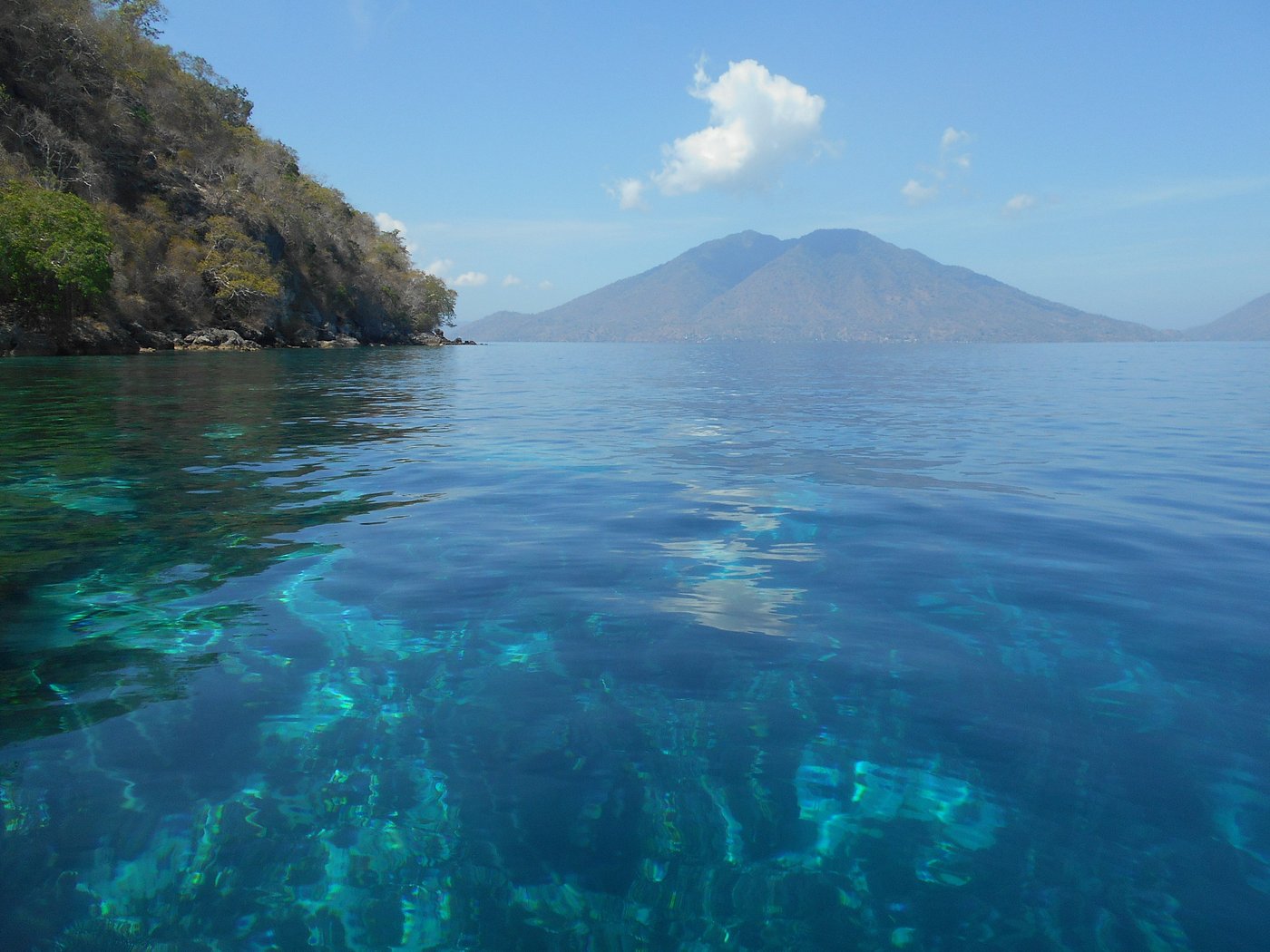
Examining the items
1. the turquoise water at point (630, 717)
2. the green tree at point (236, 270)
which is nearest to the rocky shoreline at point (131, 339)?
the green tree at point (236, 270)

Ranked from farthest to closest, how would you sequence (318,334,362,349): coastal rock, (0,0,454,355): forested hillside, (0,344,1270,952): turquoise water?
(318,334,362,349): coastal rock → (0,0,454,355): forested hillside → (0,344,1270,952): turquoise water

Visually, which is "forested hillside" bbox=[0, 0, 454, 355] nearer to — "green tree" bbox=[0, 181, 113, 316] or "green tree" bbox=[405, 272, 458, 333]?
"green tree" bbox=[0, 181, 113, 316]

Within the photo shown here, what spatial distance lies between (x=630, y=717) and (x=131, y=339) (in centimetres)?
5479

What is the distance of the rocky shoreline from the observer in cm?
4076

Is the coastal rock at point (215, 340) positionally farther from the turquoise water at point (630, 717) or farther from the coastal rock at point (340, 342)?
the turquoise water at point (630, 717)

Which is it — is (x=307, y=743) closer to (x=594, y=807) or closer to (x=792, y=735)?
(x=594, y=807)

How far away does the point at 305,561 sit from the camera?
7.29 metres

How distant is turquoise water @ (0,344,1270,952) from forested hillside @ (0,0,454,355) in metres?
38.3

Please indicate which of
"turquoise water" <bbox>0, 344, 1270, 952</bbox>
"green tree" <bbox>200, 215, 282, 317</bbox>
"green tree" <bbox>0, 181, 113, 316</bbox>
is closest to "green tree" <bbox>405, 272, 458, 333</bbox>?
"green tree" <bbox>200, 215, 282, 317</bbox>

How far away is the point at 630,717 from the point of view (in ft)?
14.2

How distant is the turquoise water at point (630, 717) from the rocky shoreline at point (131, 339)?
129 ft

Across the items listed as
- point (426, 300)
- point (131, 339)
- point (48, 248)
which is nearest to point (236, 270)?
point (131, 339)

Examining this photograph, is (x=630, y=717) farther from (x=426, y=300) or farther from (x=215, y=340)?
(x=426, y=300)

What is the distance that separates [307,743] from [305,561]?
11.6ft
